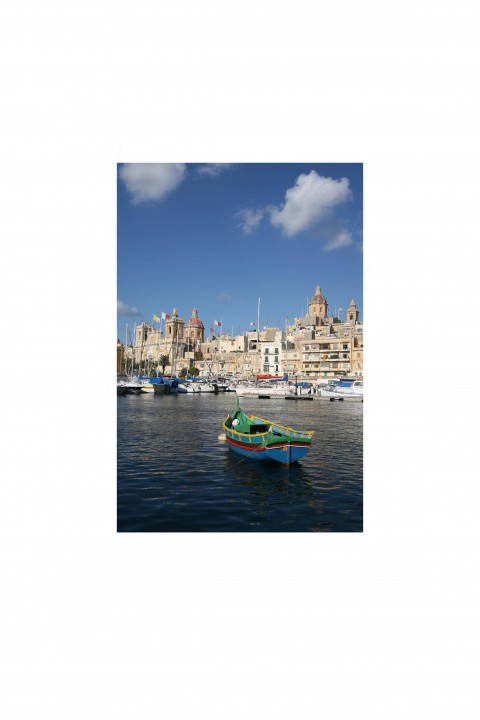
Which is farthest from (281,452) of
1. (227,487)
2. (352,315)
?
(352,315)

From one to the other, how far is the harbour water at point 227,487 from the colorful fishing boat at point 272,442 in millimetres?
197

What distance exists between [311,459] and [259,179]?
5886 millimetres

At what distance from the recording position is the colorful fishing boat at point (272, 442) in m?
8.66

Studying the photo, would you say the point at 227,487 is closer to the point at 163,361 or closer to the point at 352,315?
the point at 352,315

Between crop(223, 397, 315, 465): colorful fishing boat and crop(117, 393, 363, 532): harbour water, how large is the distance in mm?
197

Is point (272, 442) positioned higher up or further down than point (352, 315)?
further down

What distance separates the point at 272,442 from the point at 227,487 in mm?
1610

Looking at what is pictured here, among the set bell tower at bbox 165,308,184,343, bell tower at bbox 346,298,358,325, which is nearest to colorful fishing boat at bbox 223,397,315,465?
bell tower at bbox 165,308,184,343

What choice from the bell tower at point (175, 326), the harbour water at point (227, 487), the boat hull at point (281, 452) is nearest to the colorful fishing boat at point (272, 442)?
the boat hull at point (281, 452)

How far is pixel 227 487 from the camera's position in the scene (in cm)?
739

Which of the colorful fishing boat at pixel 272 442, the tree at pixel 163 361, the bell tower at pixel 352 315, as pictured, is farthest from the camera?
the tree at pixel 163 361

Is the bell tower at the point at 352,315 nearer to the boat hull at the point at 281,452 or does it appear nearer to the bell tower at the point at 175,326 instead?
the bell tower at the point at 175,326

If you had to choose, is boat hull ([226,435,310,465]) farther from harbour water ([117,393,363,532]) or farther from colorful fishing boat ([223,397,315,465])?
harbour water ([117,393,363,532])
